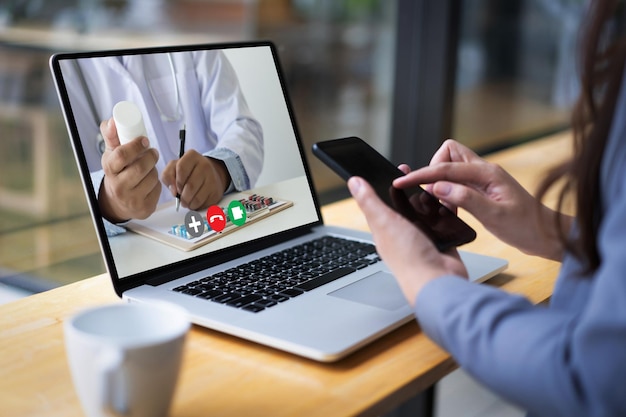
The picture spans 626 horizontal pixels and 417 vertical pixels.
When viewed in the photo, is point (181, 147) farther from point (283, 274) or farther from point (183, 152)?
point (283, 274)

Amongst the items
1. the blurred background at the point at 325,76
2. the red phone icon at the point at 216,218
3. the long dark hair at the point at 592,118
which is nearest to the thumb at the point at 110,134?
the red phone icon at the point at 216,218

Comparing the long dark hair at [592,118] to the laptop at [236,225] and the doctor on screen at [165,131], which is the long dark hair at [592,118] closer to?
the laptop at [236,225]

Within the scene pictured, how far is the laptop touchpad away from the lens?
2.59 feet

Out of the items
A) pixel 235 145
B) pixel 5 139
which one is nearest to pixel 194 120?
pixel 235 145

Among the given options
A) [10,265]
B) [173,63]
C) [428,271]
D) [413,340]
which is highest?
[173,63]

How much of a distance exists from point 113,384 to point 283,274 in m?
0.36

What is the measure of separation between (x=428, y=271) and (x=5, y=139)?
0.92 m

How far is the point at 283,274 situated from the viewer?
869 millimetres

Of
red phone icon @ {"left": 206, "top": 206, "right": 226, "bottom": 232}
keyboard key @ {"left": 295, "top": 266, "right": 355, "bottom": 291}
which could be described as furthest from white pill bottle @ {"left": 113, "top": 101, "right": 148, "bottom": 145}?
keyboard key @ {"left": 295, "top": 266, "right": 355, "bottom": 291}

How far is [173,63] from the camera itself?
0.94 metres

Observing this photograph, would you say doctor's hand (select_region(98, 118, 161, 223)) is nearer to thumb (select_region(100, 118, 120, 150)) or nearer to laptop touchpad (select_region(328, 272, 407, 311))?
thumb (select_region(100, 118, 120, 150))

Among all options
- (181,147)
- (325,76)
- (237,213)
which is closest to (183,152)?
(181,147)

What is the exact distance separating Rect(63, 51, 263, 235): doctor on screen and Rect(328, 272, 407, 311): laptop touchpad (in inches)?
8.6

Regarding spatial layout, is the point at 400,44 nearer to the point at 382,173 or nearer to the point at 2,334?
the point at 382,173
